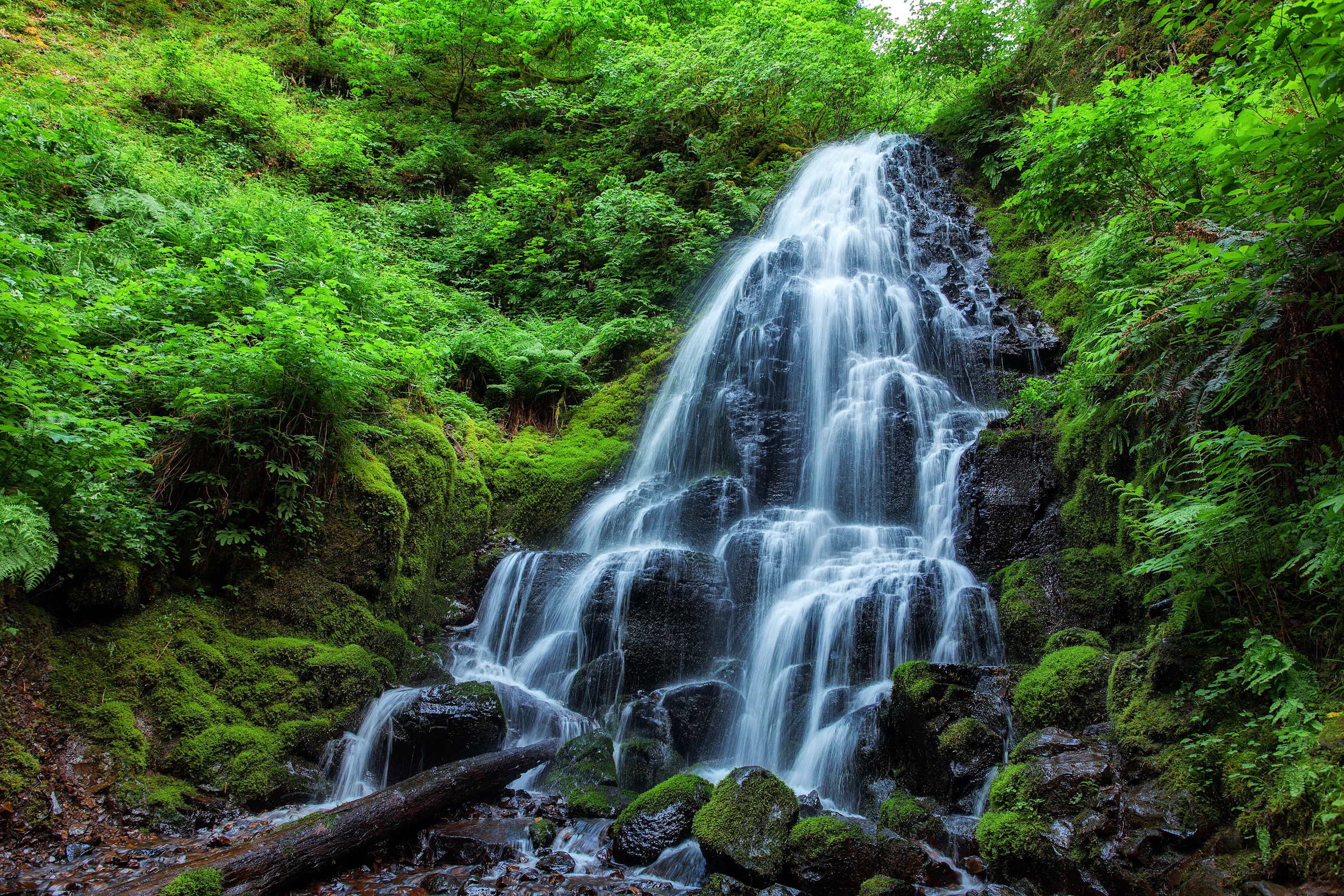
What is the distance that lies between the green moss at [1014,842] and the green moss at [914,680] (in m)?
1.11

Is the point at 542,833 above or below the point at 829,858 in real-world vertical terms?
below

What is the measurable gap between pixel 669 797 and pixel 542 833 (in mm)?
1001

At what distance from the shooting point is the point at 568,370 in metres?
10.9

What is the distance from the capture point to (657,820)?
15.6 feet

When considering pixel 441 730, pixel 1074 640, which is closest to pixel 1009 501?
pixel 1074 640

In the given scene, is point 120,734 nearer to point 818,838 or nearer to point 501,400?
point 818,838

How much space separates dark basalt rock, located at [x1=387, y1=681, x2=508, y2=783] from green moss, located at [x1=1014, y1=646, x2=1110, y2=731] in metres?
4.55

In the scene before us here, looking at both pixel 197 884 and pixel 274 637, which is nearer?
pixel 197 884

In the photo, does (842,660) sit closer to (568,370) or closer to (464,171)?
(568,370)

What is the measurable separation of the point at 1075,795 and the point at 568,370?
8951 millimetres

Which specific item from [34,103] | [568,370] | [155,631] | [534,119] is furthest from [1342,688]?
[534,119]

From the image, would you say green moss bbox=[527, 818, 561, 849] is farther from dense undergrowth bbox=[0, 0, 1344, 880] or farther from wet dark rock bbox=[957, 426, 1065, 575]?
wet dark rock bbox=[957, 426, 1065, 575]

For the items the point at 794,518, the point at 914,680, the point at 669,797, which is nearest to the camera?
the point at 669,797

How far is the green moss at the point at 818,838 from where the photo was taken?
13.6 ft
